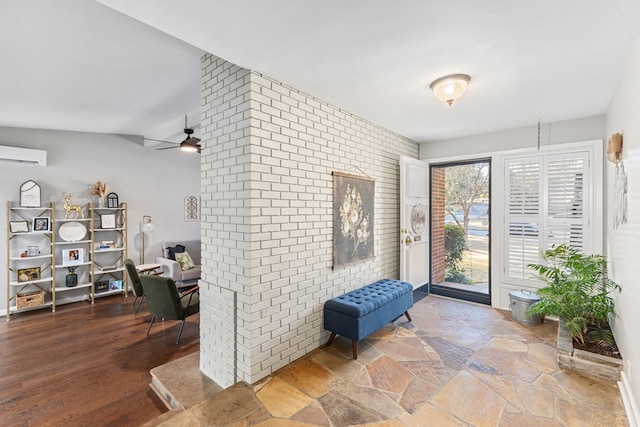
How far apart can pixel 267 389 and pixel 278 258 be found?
101cm

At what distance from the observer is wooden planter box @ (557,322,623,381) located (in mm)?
2316

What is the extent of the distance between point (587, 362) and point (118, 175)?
22.5 ft

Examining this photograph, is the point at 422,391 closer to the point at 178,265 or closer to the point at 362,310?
the point at 362,310

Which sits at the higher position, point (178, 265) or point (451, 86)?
point (451, 86)

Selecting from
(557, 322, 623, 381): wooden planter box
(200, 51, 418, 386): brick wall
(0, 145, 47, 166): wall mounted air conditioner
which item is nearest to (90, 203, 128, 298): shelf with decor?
(0, 145, 47, 166): wall mounted air conditioner

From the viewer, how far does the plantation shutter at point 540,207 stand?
3.50 metres

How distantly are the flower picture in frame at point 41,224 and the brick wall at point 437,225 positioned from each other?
6167 millimetres

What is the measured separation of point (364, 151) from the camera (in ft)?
11.8

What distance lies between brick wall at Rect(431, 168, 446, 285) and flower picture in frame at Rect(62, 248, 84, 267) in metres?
5.97

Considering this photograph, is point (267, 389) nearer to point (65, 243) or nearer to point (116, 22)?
point (116, 22)

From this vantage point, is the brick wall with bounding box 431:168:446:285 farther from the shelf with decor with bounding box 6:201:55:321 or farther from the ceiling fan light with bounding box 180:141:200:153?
the shelf with decor with bounding box 6:201:55:321

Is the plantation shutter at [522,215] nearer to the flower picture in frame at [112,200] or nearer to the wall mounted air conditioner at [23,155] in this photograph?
the flower picture in frame at [112,200]

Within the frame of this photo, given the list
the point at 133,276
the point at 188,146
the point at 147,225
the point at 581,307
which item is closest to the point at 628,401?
the point at 581,307

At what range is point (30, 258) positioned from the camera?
443cm
